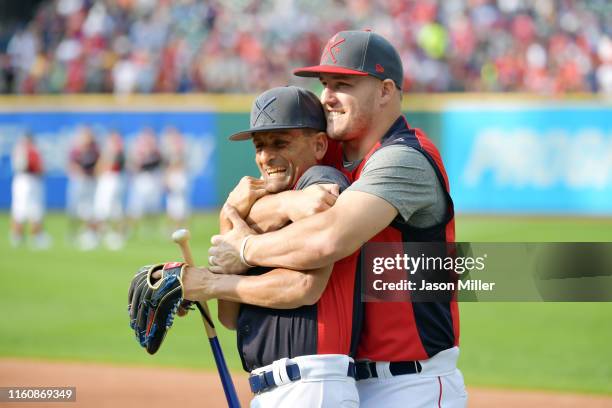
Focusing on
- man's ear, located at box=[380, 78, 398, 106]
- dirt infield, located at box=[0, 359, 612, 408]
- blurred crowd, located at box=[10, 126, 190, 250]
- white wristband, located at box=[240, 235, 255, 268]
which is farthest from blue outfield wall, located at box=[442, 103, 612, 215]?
white wristband, located at box=[240, 235, 255, 268]

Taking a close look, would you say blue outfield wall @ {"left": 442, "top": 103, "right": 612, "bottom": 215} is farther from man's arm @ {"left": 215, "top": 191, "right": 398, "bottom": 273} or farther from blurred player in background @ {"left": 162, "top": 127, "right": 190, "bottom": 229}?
man's arm @ {"left": 215, "top": 191, "right": 398, "bottom": 273}

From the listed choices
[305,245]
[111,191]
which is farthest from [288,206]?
[111,191]

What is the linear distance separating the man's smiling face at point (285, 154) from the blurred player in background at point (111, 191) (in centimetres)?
1523

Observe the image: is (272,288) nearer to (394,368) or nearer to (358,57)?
(394,368)

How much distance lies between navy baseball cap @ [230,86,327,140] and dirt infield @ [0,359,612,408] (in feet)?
13.5

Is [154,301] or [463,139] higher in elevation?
[463,139]

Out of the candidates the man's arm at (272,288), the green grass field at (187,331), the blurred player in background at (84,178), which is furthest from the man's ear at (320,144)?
the blurred player in background at (84,178)

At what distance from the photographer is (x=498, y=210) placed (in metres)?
19.3

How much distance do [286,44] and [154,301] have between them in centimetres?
1940

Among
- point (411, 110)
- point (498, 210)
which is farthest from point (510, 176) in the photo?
point (411, 110)

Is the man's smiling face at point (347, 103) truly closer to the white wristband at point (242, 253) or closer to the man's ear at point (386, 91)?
the man's ear at point (386, 91)

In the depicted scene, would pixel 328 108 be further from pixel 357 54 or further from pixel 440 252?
pixel 440 252

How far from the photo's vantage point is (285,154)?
11.9ft

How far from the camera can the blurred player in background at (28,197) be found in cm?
1789
